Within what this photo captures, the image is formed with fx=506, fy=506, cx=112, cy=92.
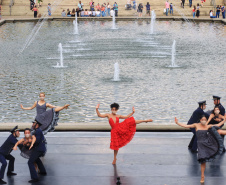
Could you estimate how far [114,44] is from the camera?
35.9 metres

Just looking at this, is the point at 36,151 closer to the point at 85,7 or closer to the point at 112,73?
the point at 112,73

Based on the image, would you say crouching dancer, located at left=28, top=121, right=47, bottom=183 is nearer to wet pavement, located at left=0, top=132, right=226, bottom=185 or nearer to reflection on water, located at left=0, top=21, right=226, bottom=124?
wet pavement, located at left=0, top=132, right=226, bottom=185

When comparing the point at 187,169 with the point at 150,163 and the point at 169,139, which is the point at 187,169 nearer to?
the point at 150,163

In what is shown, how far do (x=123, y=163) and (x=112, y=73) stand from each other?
1323 cm

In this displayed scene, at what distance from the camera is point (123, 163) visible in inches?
486

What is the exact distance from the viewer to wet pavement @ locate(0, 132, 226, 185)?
37.0ft

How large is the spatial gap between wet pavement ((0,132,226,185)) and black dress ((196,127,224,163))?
24.5 inches

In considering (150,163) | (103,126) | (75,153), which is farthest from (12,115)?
(150,163)

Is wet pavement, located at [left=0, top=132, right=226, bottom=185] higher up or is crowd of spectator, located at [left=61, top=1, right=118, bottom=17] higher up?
crowd of spectator, located at [left=61, top=1, right=118, bottom=17]

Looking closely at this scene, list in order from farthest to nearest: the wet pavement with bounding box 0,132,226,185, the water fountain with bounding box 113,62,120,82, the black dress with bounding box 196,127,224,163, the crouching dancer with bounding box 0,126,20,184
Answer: the water fountain with bounding box 113,62,120,82 → the wet pavement with bounding box 0,132,226,185 → the crouching dancer with bounding box 0,126,20,184 → the black dress with bounding box 196,127,224,163

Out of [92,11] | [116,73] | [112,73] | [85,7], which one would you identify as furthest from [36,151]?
[85,7]

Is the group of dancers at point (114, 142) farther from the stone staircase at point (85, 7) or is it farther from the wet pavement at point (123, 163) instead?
the stone staircase at point (85, 7)

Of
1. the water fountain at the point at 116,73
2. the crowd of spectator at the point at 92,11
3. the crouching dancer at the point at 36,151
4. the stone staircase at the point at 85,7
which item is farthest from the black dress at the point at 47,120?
the stone staircase at the point at 85,7

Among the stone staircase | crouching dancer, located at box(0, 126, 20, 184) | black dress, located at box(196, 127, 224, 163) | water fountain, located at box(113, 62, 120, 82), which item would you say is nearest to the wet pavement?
crouching dancer, located at box(0, 126, 20, 184)
